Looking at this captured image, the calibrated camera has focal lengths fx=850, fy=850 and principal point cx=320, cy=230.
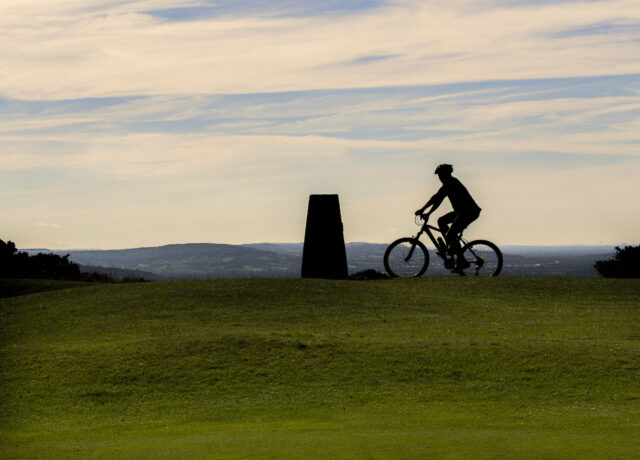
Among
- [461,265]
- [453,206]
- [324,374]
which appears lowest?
[324,374]

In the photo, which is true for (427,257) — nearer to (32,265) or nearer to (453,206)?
(453,206)

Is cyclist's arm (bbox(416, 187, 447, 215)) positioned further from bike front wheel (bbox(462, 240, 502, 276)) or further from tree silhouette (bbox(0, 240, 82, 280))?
tree silhouette (bbox(0, 240, 82, 280))

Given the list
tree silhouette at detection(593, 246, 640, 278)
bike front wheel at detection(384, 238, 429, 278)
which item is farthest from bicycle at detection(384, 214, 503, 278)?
tree silhouette at detection(593, 246, 640, 278)

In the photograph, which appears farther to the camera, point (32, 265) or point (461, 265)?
point (32, 265)

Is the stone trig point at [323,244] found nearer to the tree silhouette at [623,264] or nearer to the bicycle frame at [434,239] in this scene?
the bicycle frame at [434,239]

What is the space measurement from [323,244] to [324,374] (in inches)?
566

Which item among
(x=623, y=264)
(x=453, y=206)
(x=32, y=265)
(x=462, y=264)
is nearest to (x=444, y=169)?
(x=453, y=206)

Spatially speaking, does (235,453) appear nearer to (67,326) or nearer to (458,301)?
(67,326)

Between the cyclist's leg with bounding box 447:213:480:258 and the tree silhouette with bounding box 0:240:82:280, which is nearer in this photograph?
the cyclist's leg with bounding box 447:213:480:258

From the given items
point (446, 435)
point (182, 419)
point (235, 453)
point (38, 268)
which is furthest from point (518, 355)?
point (38, 268)

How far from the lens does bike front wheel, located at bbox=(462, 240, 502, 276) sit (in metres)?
27.4

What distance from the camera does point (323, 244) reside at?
3103 centimetres

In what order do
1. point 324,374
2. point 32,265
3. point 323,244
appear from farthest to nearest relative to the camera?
point 32,265
point 323,244
point 324,374

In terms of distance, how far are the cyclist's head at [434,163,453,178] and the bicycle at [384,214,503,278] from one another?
1.40 m
